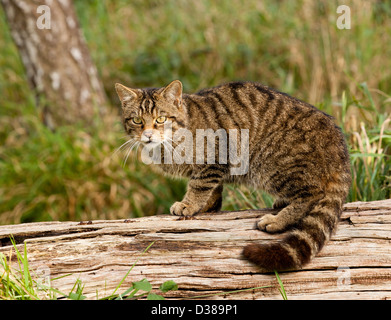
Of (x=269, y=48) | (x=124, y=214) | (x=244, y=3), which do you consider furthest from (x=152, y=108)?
(x=244, y=3)

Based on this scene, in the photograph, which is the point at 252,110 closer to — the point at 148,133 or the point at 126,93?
the point at 148,133

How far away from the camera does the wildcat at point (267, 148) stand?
2605mm

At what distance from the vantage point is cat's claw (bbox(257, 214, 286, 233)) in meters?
2.58

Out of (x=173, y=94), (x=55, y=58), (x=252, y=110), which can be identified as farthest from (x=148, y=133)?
(x=55, y=58)

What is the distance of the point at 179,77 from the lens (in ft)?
18.0

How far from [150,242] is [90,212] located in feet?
6.16

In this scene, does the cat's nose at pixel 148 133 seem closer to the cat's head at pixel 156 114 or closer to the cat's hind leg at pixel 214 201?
the cat's head at pixel 156 114

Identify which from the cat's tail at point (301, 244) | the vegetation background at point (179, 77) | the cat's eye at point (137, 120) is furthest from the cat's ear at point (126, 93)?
the cat's tail at point (301, 244)

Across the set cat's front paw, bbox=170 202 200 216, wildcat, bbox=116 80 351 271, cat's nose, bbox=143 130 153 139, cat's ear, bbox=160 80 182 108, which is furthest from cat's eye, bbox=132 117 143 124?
cat's front paw, bbox=170 202 200 216

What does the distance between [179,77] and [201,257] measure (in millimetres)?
3397

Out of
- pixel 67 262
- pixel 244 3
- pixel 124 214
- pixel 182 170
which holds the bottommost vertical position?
pixel 124 214

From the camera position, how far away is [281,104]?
2.99m

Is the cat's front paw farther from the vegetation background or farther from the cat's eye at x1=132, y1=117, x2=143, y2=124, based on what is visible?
the vegetation background
